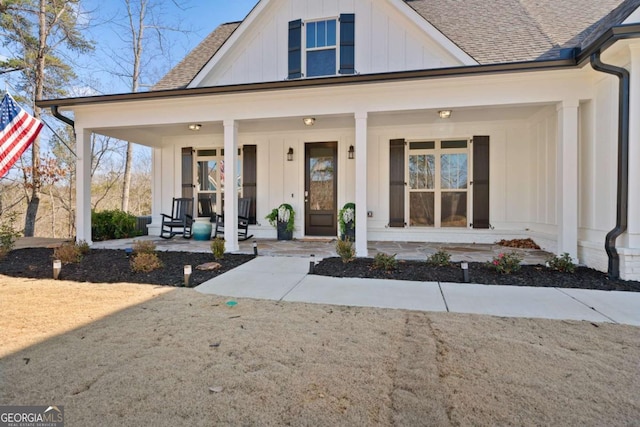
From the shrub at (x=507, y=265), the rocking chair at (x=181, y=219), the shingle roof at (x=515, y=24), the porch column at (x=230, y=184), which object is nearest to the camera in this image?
the shrub at (x=507, y=265)

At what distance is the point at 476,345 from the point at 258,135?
6782mm

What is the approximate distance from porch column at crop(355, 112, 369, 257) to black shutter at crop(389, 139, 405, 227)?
2226mm

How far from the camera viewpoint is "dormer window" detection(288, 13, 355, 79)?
278 inches

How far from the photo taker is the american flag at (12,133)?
17.2ft

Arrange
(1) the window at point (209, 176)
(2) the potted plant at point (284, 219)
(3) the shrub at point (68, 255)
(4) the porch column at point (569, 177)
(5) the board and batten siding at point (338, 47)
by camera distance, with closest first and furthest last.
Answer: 1. (4) the porch column at point (569, 177)
2. (3) the shrub at point (68, 255)
3. (5) the board and batten siding at point (338, 47)
4. (2) the potted plant at point (284, 219)
5. (1) the window at point (209, 176)

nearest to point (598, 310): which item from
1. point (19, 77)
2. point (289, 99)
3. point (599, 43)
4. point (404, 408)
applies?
point (404, 408)

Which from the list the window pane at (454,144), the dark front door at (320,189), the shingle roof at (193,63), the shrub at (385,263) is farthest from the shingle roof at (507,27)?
the shrub at (385,263)

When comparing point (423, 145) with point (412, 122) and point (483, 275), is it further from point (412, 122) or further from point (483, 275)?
point (483, 275)

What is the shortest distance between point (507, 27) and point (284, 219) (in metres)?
6.52

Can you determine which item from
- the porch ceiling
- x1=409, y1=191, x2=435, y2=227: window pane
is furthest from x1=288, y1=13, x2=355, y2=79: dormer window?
x1=409, y1=191, x2=435, y2=227: window pane

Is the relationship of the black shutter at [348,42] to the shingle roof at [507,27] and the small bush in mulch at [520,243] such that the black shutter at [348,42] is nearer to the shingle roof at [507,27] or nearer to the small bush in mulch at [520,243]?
the shingle roof at [507,27]

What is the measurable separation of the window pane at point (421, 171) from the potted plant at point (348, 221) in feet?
5.05

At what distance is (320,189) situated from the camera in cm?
769

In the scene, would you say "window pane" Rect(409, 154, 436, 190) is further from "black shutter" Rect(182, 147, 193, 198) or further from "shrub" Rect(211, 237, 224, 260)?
"black shutter" Rect(182, 147, 193, 198)
